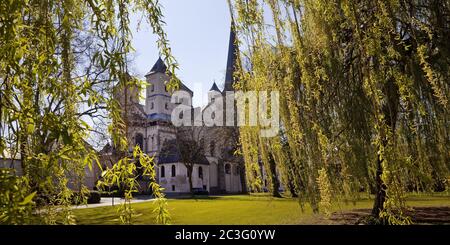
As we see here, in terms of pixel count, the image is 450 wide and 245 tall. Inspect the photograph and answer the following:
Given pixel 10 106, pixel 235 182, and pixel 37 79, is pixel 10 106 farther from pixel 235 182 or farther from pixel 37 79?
pixel 235 182

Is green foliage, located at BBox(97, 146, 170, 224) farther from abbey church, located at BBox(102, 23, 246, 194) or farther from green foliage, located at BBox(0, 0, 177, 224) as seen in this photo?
abbey church, located at BBox(102, 23, 246, 194)

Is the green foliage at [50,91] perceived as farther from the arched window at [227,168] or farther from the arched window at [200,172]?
the arched window at [227,168]

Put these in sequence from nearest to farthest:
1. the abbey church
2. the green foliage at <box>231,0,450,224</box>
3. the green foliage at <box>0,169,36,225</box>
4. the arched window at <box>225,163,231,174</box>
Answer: the green foliage at <box>0,169,36,225</box>, the green foliage at <box>231,0,450,224</box>, the abbey church, the arched window at <box>225,163,231,174</box>

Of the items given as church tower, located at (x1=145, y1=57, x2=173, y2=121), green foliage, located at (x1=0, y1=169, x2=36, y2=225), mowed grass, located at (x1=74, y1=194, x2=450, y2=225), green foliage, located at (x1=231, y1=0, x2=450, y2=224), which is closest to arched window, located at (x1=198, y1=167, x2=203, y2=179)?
church tower, located at (x1=145, y1=57, x2=173, y2=121)

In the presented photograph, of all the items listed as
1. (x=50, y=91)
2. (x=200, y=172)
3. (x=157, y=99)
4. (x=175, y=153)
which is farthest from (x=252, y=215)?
(x=157, y=99)

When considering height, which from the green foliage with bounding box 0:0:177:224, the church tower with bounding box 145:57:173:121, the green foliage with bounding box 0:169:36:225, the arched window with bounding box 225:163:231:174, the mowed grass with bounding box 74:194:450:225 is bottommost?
the mowed grass with bounding box 74:194:450:225

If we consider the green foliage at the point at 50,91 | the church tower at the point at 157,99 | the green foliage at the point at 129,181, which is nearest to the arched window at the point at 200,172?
the church tower at the point at 157,99

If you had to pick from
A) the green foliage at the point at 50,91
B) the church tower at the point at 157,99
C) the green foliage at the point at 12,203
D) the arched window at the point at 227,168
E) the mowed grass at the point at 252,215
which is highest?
the church tower at the point at 157,99

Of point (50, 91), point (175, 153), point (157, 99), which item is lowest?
point (50, 91)

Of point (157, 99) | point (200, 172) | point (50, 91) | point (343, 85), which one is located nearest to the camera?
point (50, 91)

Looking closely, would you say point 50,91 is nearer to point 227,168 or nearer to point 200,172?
point 200,172
